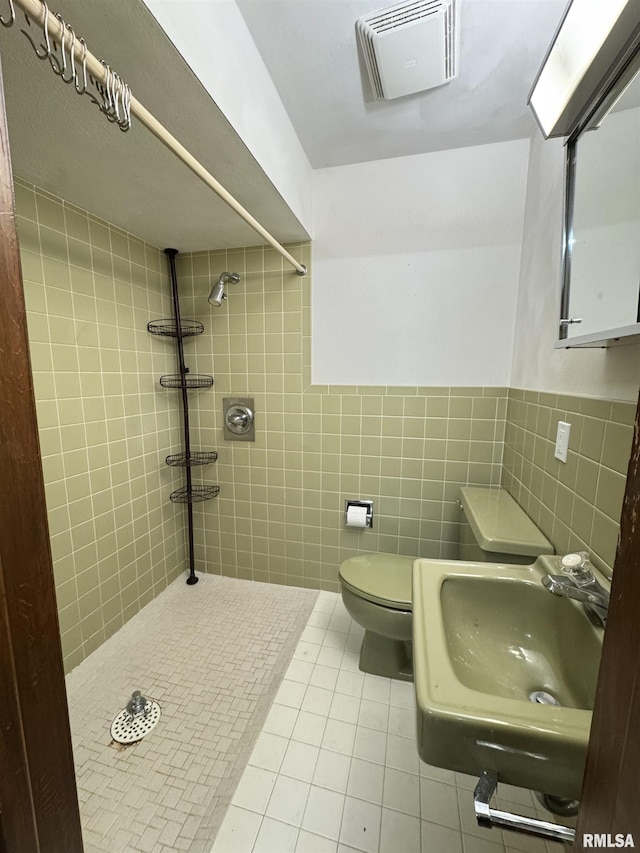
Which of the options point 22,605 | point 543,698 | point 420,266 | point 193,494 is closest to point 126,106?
point 22,605

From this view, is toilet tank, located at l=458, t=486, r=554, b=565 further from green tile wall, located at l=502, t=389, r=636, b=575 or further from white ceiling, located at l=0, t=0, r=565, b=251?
white ceiling, located at l=0, t=0, r=565, b=251

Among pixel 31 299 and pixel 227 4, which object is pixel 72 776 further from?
pixel 227 4

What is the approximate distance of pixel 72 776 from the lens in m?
0.54

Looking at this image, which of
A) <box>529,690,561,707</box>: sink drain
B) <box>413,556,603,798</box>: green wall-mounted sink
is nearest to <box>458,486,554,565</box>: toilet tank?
<box>413,556,603,798</box>: green wall-mounted sink

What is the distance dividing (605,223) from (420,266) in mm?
871

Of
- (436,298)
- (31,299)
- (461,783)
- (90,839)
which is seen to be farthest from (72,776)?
(436,298)

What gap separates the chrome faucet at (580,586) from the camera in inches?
28.4

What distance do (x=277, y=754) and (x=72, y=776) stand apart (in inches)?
34.9

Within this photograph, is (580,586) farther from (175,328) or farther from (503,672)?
(175,328)

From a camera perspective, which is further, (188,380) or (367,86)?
(188,380)

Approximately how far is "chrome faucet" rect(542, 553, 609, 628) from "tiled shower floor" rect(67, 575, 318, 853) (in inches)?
46.7

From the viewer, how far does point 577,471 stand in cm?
95

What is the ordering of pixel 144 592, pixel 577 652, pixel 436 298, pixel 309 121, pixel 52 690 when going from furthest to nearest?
pixel 144 592
pixel 436 298
pixel 309 121
pixel 577 652
pixel 52 690

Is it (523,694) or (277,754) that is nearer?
(523,694)
